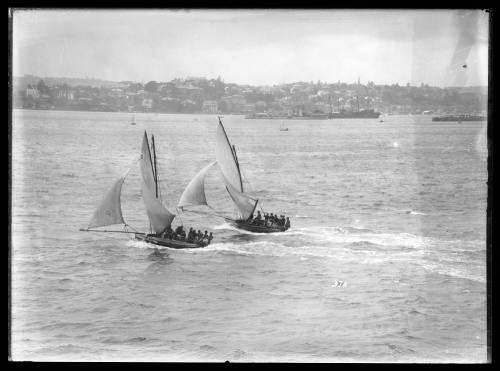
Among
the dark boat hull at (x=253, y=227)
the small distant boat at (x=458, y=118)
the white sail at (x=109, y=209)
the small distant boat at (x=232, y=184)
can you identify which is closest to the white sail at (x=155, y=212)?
the small distant boat at (x=232, y=184)

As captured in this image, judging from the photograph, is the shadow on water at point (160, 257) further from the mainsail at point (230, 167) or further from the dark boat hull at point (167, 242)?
the mainsail at point (230, 167)

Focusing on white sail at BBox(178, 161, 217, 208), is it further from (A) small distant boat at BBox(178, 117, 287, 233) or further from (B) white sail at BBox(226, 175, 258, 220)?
(B) white sail at BBox(226, 175, 258, 220)

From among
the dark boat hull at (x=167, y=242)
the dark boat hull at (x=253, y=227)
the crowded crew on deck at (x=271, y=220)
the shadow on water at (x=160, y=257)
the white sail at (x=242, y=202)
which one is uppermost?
the white sail at (x=242, y=202)

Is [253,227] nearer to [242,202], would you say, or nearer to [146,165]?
[242,202]

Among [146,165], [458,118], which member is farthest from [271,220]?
[458,118]

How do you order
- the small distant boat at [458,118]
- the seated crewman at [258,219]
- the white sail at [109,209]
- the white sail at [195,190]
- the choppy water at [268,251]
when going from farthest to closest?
1. the seated crewman at [258,219]
2. the white sail at [195,190]
3. the white sail at [109,209]
4. the small distant boat at [458,118]
5. the choppy water at [268,251]

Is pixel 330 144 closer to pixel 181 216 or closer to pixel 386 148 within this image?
pixel 386 148

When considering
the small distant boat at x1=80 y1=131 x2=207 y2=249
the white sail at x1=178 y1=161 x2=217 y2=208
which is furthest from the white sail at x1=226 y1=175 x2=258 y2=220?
the small distant boat at x1=80 y1=131 x2=207 y2=249
